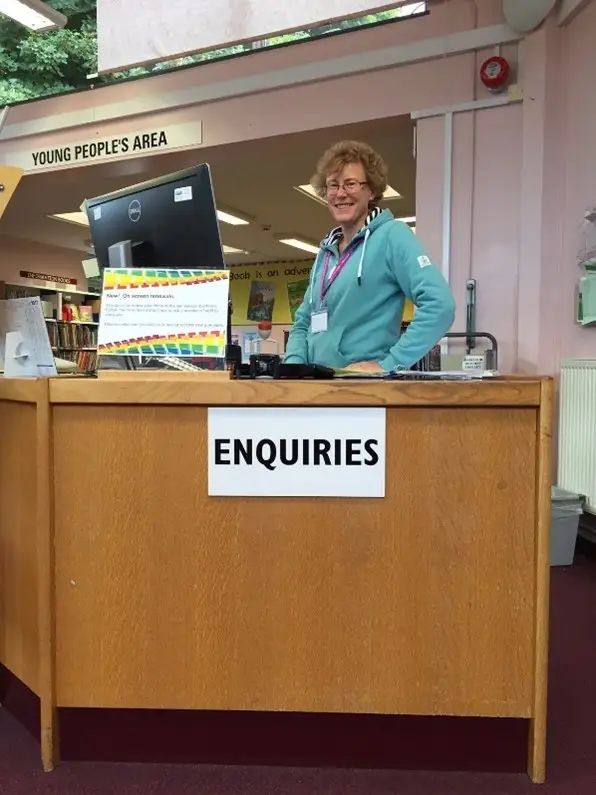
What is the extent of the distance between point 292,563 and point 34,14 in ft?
15.6

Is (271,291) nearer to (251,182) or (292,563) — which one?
(251,182)

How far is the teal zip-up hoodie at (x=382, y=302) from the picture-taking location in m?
1.76

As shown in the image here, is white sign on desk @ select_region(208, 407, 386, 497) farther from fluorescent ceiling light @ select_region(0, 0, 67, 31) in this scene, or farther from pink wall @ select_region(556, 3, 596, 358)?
fluorescent ceiling light @ select_region(0, 0, 67, 31)

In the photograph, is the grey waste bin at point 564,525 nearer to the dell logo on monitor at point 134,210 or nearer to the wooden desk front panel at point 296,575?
the wooden desk front panel at point 296,575

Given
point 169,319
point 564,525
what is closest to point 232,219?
point 564,525

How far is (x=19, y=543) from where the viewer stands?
Result: 1377mm

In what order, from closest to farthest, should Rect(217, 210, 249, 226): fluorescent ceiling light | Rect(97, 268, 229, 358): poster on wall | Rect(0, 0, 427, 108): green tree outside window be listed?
Rect(97, 268, 229, 358): poster on wall → Rect(0, 0, 427, 108): green tree outside window → Rect(217, 210, 249, 226): fluorescent ceiling light

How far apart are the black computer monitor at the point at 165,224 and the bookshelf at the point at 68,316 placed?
716 cm

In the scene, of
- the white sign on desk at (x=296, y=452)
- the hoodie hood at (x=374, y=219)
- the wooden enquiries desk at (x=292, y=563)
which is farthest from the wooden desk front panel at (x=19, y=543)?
the hoodie hood at (x=374, y=219)

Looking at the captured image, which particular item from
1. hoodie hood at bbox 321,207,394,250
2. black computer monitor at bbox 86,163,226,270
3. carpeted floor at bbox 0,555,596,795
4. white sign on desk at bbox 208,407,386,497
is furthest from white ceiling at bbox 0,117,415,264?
carpeted floor at bbox 0,555,596,795

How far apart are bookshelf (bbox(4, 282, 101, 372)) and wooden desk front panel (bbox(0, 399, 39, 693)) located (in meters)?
7.33

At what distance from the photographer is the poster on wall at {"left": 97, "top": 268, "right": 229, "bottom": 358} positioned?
51.1 inches

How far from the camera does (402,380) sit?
48.7 inches

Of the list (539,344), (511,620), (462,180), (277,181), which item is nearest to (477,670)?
(511,620)
